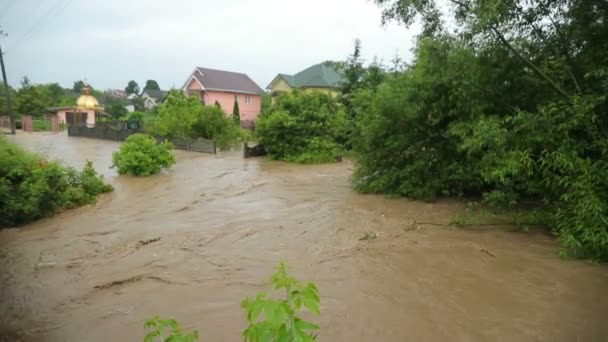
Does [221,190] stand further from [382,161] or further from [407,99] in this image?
[407,99]

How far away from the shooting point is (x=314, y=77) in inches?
1200

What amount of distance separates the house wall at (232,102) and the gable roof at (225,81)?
504mm

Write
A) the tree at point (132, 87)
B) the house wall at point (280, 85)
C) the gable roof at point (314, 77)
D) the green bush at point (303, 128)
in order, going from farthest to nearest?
the tree at point (132, 87)
the house wall at point (280, 85)
the gable roof at point (314, 77)
the green bush at point (303, 128)

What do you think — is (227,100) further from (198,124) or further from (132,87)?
(132,87)

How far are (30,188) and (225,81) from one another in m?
28.8

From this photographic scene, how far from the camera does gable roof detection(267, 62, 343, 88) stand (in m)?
29.7

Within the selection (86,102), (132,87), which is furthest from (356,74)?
(132,87)

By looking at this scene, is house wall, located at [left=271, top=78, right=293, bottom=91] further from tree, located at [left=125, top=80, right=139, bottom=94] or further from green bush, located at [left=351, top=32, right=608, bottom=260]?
tree, located at [left=125, top=80, right=139, bottom=94]

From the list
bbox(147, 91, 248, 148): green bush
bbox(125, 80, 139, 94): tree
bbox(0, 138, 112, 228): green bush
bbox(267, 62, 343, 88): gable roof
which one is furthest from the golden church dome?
bbox(125, 80, 139, 94): tree

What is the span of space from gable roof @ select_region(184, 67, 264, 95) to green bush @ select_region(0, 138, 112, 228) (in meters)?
25.2

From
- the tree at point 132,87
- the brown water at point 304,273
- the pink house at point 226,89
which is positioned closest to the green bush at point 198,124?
the brown water at point 304,273

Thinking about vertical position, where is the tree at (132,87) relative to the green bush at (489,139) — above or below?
above

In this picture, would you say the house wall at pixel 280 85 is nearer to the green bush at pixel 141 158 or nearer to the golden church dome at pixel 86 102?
the golden church dome at pixel 86 102

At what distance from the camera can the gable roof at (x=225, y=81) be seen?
106 ft
